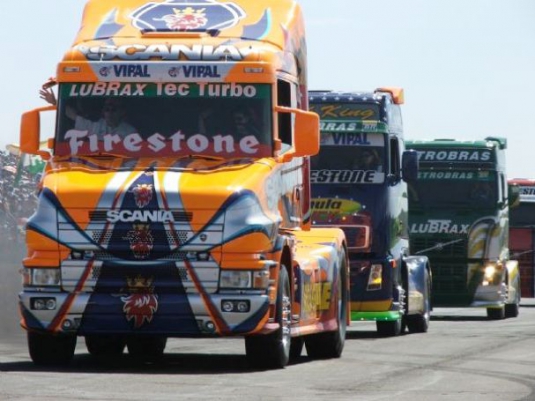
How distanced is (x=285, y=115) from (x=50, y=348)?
3.24 meters

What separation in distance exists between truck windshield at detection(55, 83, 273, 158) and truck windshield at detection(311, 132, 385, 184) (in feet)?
26.8

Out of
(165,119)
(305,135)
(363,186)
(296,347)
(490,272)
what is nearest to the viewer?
(165,119)

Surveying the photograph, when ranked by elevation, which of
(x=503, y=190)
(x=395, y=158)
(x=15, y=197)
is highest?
(x=503, y=190)

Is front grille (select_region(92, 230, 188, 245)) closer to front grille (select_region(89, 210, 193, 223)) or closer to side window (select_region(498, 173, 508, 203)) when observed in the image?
front grille (select_region(89, 210, 193, 223))

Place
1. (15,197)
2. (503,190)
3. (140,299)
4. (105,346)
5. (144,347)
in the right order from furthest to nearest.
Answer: (503,190), (15,197), (144,347), (105,346), (140,299)

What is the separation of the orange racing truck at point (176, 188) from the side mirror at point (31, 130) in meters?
0.01

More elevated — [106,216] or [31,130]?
[31,130]

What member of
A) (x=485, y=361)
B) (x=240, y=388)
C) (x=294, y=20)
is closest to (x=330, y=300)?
(x=485, y=361)

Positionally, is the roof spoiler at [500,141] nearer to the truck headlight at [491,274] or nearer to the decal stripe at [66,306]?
the truck headlight at [491,274]

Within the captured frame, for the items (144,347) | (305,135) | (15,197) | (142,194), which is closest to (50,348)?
(142,194)

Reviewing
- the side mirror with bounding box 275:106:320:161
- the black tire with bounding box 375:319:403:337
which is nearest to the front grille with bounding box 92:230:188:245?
the side mirror with bounding box 275:106:320:161

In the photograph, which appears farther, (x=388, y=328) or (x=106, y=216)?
(x=388, y=328)

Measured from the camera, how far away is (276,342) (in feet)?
52.1

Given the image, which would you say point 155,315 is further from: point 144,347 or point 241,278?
point 144,347
